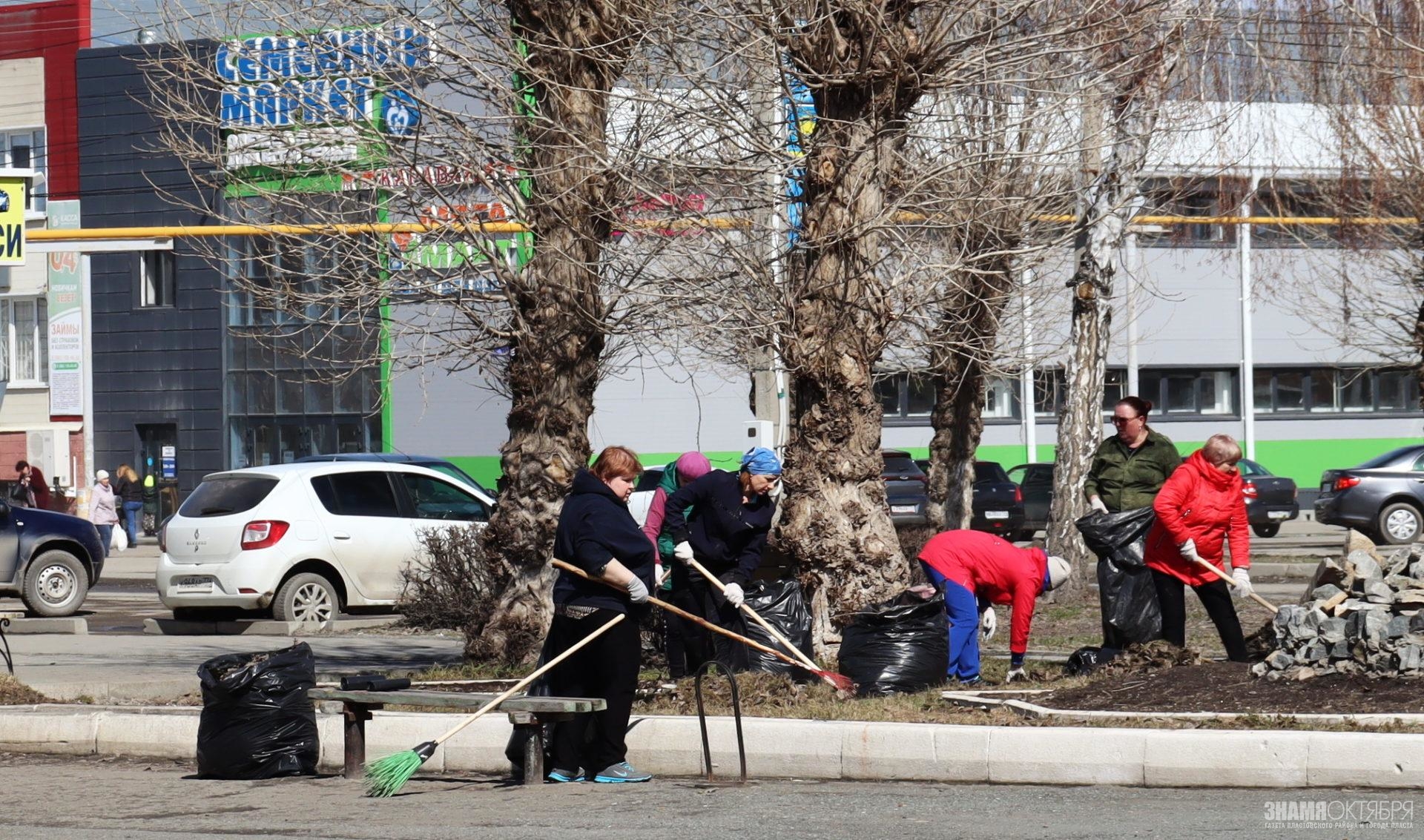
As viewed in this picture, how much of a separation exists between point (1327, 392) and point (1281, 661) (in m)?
35.5

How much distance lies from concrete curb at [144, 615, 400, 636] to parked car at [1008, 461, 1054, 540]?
55.8 feet

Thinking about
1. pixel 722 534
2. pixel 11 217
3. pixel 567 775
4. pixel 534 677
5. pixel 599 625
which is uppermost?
pixel 11 217

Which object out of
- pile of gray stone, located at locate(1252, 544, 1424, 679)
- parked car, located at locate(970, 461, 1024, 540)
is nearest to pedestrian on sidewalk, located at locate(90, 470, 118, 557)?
parked car, located at locate(970, 461, 1024, 540)

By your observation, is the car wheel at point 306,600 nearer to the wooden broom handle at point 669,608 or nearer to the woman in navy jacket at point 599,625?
the wooden broom handle at point 669,608

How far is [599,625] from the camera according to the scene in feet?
27.2

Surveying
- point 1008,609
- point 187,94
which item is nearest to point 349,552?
point 187,94

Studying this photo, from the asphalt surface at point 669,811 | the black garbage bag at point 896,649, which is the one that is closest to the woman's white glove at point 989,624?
the black garbage bag at point 896,649

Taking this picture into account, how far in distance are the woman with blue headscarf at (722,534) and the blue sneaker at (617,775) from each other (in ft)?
5.98

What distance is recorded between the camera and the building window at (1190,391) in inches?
1644

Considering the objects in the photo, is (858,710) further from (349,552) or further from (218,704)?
(349,552)

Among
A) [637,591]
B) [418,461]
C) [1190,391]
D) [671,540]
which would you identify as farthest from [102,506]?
[1190,391]

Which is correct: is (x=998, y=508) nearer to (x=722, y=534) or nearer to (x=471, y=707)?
(x=722, y=534)

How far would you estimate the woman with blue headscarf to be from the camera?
10195 mm

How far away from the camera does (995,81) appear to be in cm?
1068
